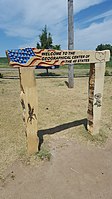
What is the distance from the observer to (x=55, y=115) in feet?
19.7

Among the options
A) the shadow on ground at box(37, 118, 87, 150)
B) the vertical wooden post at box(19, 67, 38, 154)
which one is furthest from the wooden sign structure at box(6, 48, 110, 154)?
the shadow on ground at box(37, 118, 87, 150)

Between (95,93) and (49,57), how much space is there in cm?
144

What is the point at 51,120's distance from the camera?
555 cm

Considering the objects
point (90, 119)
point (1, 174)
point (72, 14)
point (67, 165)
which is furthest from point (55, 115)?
point (72, 14)

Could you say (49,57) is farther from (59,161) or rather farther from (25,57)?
(59,161)

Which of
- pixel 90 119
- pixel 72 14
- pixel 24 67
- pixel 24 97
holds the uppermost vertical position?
pixel 72 14

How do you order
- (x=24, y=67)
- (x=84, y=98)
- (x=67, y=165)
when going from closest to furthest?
1. (x=24, y=67)
2. (x=67, y=165)
3. (x=84, y=98)

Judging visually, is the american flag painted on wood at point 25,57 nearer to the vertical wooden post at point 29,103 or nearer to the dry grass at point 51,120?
the vertical wooden post at point 29,103

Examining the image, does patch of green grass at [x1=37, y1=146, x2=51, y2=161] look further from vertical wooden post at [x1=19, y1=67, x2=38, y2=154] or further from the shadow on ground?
the shadow on ground

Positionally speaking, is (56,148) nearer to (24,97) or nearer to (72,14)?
(24,97)

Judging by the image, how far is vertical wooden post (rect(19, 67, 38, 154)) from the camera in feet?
10.1

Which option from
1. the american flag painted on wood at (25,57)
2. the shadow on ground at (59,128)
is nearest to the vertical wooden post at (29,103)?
the american flag painted on wood at (25,57)

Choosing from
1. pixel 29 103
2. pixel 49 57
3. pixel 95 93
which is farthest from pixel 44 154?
pixel 49 57

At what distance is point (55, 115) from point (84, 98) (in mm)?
2679
